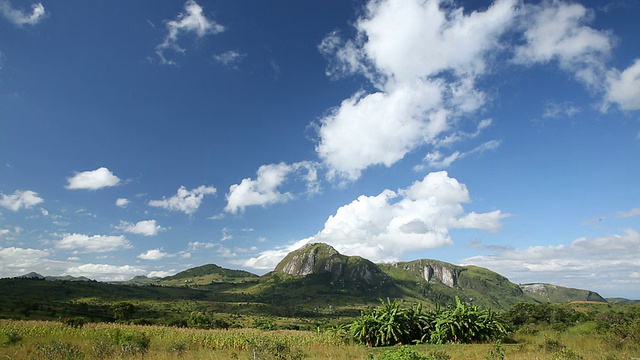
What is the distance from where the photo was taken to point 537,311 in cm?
6281

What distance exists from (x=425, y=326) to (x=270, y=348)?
10779 mm

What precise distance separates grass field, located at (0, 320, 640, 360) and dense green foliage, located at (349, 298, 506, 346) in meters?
1.09

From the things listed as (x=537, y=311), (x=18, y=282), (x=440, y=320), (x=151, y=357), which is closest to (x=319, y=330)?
(x=440, y=320)

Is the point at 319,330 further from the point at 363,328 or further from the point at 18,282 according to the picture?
the point at 18,282

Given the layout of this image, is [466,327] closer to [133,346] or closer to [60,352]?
[133,346]

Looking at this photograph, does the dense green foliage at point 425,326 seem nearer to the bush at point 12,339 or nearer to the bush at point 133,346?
the bush at point 133,346

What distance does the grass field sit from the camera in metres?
13.5

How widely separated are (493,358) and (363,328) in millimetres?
9388

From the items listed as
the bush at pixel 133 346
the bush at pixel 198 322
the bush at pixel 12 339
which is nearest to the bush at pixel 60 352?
the bush at pixel 133 346

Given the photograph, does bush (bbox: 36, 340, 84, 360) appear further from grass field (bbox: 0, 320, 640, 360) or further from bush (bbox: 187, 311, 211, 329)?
bush (bbox: 187, 311, 211, 329)

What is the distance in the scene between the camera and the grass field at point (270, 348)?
44.4ft

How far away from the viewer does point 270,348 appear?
14938mm

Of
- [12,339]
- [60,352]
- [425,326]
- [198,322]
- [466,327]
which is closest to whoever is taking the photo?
[60,352]

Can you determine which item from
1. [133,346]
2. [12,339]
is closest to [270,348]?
[133,346]
